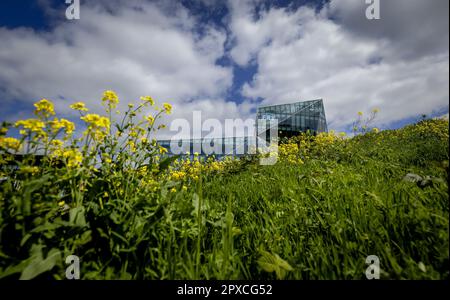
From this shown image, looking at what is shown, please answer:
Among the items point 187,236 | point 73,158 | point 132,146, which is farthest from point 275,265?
point 132,146

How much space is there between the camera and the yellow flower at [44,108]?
144 centimetres

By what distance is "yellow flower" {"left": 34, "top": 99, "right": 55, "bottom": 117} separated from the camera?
1.44 metres

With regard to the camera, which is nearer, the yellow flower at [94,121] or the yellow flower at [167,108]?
the yellow flower at [94,121]

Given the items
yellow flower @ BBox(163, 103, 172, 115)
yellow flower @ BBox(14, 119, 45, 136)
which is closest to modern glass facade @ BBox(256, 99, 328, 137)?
yellow flower @ BBox(163, 103, 172, 115)

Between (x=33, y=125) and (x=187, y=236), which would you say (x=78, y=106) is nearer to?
(x=33, y=125)

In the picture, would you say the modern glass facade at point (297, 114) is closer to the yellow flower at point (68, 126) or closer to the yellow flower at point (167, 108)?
the yellow flower at point (167, 108)

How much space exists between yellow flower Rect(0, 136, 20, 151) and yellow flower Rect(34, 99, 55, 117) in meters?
0.21

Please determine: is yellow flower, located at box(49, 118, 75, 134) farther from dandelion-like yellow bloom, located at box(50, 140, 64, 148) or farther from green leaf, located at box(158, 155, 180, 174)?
green leaf, located at box(158, 155, 180, 174)

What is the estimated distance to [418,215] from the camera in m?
1.37

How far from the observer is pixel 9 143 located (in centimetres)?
134

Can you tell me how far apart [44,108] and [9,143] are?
282 millimetres

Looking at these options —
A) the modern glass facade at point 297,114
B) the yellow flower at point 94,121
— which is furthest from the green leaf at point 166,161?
the modern glass facade at point 297,114

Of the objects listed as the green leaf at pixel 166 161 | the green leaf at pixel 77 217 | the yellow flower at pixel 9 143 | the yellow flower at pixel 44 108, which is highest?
the yellow flower at pixel 44 108

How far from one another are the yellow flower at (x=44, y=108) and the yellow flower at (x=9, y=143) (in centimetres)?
21
